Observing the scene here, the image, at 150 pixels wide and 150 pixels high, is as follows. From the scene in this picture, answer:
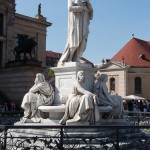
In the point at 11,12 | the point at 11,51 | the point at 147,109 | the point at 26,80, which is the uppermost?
the point at 11,12

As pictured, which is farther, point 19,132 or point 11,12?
point 11,12

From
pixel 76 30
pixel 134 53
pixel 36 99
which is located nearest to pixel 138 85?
pixel 134 53

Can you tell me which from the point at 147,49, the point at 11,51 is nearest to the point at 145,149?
the point at 11,51

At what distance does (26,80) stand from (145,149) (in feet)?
86.2

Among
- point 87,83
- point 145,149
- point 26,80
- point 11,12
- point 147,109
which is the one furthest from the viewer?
point 11,12

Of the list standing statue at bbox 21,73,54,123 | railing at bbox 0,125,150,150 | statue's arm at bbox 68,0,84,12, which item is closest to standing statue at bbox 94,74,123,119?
railing at bbox 0,125,150,150

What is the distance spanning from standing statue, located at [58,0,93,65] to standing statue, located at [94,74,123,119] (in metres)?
1.06

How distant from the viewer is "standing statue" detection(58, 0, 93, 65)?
35.3 ft

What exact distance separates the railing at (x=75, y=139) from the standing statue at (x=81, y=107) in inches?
18.0

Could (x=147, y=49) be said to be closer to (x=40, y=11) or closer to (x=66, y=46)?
(x=40, y=11)

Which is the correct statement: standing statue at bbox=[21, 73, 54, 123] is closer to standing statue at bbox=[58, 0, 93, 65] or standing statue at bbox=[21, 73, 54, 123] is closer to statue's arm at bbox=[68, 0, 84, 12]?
standing statue at bbox=[58, 0, 93, 65]

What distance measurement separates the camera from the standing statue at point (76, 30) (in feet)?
35.3

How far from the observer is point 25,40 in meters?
34.7

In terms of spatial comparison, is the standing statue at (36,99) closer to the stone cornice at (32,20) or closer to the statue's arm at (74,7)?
the statue's arm at (74,7)
